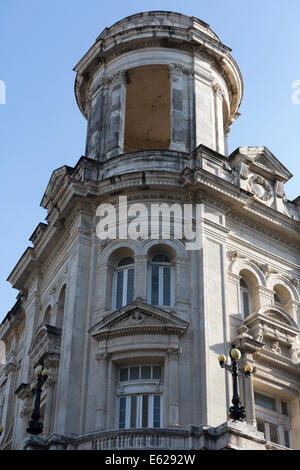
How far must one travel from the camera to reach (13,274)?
1634 inches

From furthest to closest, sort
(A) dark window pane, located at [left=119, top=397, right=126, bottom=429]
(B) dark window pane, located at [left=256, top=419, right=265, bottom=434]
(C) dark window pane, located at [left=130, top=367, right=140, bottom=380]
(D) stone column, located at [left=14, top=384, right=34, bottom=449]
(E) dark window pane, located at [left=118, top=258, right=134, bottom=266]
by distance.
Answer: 1. (D) stone column, located at [left=14, top=384, right=34, bottom=449]
2. (E) dark window pane, located at [left=118, top=258, right=134, bottom=266]
3. (B) dark window pane, located at [left=256, top=419, right=265, bottom=434]
4. (C) dark window pane, located at [left=130, top=367, right=140, bottom=380]
5. (A) dark window pane, located at [left=119, top=397, right=126, bottom=429]

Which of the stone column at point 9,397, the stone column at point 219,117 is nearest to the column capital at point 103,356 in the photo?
the stone column at point 9,397

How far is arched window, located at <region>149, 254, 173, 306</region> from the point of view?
3347 centimetres

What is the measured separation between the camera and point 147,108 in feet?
150

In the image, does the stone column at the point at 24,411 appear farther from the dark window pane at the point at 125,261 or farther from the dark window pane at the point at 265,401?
the dark window pane at the point at 265,401

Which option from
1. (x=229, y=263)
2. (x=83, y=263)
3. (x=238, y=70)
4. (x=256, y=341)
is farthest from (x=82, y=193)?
(x=238, y=70)

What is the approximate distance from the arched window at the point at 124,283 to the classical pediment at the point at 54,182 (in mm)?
5973

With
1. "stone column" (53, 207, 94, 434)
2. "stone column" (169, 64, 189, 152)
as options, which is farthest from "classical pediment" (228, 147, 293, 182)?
"stone column" (53, 207, 94, 434)

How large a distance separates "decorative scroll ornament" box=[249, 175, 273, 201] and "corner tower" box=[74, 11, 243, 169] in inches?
91.2

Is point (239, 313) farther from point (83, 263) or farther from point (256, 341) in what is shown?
point (83, 263)

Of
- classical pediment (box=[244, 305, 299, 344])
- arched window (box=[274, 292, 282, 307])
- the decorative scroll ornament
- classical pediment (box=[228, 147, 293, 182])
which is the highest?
classical pediment (box=[228, 147, 293, 182])

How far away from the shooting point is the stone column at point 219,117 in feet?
132

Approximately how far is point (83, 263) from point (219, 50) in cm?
1467

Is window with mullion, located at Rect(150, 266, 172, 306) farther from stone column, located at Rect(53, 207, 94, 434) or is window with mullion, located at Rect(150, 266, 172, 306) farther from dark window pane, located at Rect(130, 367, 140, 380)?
dark window pane, located at Rect(130, 367, 140, 380)
